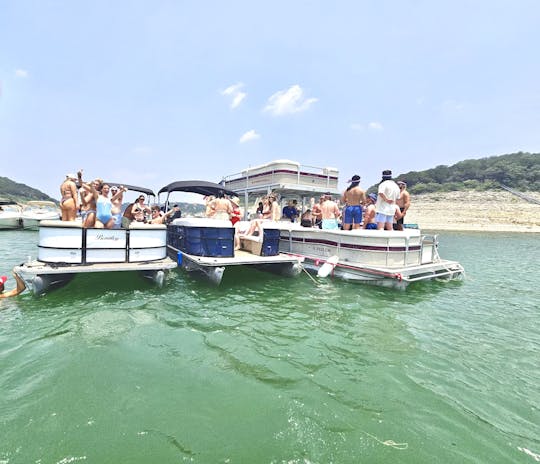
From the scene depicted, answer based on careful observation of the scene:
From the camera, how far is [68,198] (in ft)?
24.1

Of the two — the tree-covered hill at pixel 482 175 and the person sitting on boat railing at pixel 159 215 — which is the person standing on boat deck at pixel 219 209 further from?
the tree-covered hill at pixel 482 175

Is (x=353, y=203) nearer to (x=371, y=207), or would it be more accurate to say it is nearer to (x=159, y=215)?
(x=371, y=207)

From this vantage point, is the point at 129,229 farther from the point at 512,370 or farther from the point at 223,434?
the point at 512,370

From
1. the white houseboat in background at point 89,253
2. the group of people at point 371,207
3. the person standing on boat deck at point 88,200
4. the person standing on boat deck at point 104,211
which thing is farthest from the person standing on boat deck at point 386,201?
the person standing on boat deck at point 88,200

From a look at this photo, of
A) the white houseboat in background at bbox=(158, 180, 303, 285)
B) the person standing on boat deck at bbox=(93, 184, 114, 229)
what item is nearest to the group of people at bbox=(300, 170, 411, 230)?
the white houseboat in background at bbox=(158, 180, 303, 285)

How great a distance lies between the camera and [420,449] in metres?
2.62

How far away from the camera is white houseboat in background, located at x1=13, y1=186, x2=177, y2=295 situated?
251 inches

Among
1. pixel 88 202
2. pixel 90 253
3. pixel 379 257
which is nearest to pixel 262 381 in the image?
pixel 90 253

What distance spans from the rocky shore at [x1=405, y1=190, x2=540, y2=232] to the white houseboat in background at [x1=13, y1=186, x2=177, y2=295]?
45.2 m

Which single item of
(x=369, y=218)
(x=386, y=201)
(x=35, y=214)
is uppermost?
(x=386, y=201)

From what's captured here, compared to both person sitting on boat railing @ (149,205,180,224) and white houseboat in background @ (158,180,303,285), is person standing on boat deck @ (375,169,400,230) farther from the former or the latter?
person sitting on boat railing @ (149,205,180,224)

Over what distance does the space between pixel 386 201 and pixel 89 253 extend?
780cm

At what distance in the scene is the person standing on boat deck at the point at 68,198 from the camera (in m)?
7.32

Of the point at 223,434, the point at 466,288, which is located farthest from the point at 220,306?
the point at 466,288
